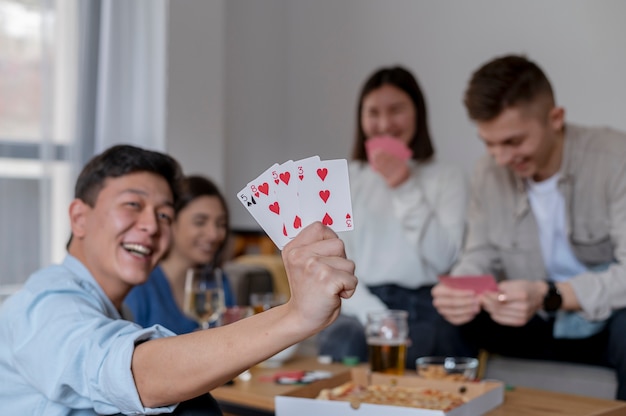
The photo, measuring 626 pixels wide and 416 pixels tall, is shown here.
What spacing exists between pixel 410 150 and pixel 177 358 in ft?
7.63

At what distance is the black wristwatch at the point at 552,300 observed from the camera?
8.11ft

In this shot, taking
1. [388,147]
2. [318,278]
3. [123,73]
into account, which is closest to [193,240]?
[388,147]

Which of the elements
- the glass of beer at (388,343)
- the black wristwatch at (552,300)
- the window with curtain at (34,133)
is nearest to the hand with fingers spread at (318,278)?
the glass of beer at (388,343)

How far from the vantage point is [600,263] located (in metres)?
2.77

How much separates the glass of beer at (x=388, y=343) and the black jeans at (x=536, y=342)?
682mm

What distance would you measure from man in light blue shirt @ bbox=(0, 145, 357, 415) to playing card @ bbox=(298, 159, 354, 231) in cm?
3

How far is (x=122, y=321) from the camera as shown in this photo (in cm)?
118

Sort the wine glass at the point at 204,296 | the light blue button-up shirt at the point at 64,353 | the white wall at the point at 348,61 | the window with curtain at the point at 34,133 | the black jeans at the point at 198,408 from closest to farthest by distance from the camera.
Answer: the light blue button-up shirt at the point at 64,353
the black jeans at the point at 198,408
the wine glass at the point at 204,296
the window with curtain at the point at 34,133
the white wall at the point at 348,61

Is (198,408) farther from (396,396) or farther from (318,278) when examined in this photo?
(396,396)

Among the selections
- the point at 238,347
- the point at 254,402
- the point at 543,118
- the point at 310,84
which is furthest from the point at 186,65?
the point at 238,347

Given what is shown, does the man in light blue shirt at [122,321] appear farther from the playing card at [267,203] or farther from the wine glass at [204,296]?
the wine glass at [204,296]

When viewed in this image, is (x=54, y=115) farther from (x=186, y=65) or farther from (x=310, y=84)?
(x=310, y=84)

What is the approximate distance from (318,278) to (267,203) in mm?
147

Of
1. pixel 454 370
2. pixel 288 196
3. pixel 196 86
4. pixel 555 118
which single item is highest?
pixel 196 86
